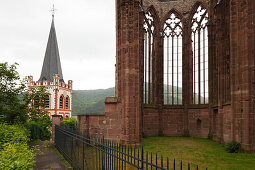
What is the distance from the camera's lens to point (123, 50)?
12305 millimetres

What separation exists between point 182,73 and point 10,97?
1389cm

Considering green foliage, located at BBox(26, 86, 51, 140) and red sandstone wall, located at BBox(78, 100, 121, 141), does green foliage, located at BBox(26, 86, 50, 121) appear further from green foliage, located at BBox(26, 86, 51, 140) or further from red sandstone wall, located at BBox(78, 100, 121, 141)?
red sandstone wall, located at BBox(78, 100, 121, 141)

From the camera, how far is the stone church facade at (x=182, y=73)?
10.8m

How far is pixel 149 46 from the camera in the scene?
19.7 meters

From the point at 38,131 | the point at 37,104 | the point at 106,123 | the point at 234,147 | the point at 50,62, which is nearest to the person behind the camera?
the point at 234,147

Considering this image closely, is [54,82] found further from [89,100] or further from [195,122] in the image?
[89,100]

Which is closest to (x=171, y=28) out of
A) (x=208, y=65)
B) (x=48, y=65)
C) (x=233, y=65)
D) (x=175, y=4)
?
(x=175, y=4)

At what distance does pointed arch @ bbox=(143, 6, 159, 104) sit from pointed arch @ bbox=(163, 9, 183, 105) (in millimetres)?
1122

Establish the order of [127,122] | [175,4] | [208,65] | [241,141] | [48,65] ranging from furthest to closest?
[48,65]
[175,4]
[208,65]
[127,122]
[241,141]

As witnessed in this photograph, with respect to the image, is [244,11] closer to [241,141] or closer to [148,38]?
[241,141]

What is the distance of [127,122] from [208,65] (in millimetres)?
9563

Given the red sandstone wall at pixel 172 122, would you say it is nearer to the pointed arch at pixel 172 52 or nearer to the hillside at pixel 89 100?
the pointed arch at pixel 172 52

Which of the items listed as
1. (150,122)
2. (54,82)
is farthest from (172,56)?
(54,82)

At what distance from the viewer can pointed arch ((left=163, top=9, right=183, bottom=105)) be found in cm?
1981
